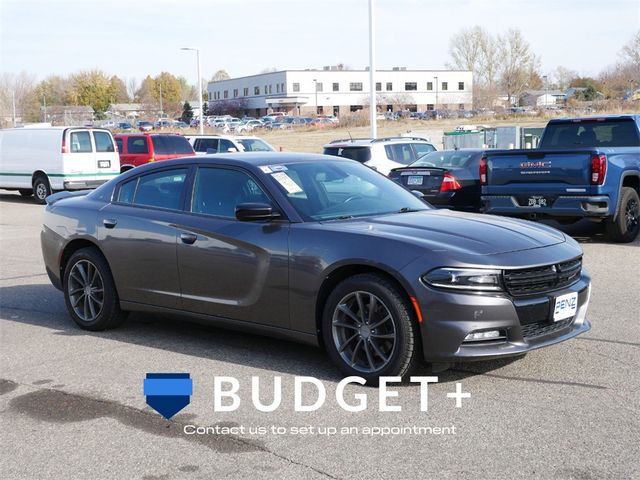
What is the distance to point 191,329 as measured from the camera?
24.3 feet

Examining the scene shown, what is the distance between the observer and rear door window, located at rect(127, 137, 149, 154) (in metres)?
25.9

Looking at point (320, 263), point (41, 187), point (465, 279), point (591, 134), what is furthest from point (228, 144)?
point (465, 279)

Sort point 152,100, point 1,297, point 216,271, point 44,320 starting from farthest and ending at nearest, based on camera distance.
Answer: point 152,100
point 1,297
point 44,320
point 216,271

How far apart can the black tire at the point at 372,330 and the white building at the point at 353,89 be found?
123126mm

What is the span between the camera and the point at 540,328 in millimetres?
5457

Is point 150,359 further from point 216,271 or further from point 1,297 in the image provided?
point 1,297

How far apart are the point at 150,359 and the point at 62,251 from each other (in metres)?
1.79

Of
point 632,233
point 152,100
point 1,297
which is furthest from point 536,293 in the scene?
point 152,100

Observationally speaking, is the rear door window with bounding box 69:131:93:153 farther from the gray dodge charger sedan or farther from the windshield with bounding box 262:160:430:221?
the windshield with bounding box 262:160:430:221

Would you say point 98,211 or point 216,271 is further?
point 98,211

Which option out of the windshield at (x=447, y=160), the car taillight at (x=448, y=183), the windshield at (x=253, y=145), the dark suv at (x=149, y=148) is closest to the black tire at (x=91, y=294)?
the car taillight at (x=448, y=183)

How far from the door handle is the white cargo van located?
56.5 feet

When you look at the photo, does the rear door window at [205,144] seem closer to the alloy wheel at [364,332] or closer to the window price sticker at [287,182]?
the window price sticker at [287,182]

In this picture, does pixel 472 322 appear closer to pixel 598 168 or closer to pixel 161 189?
pixel 161 189
